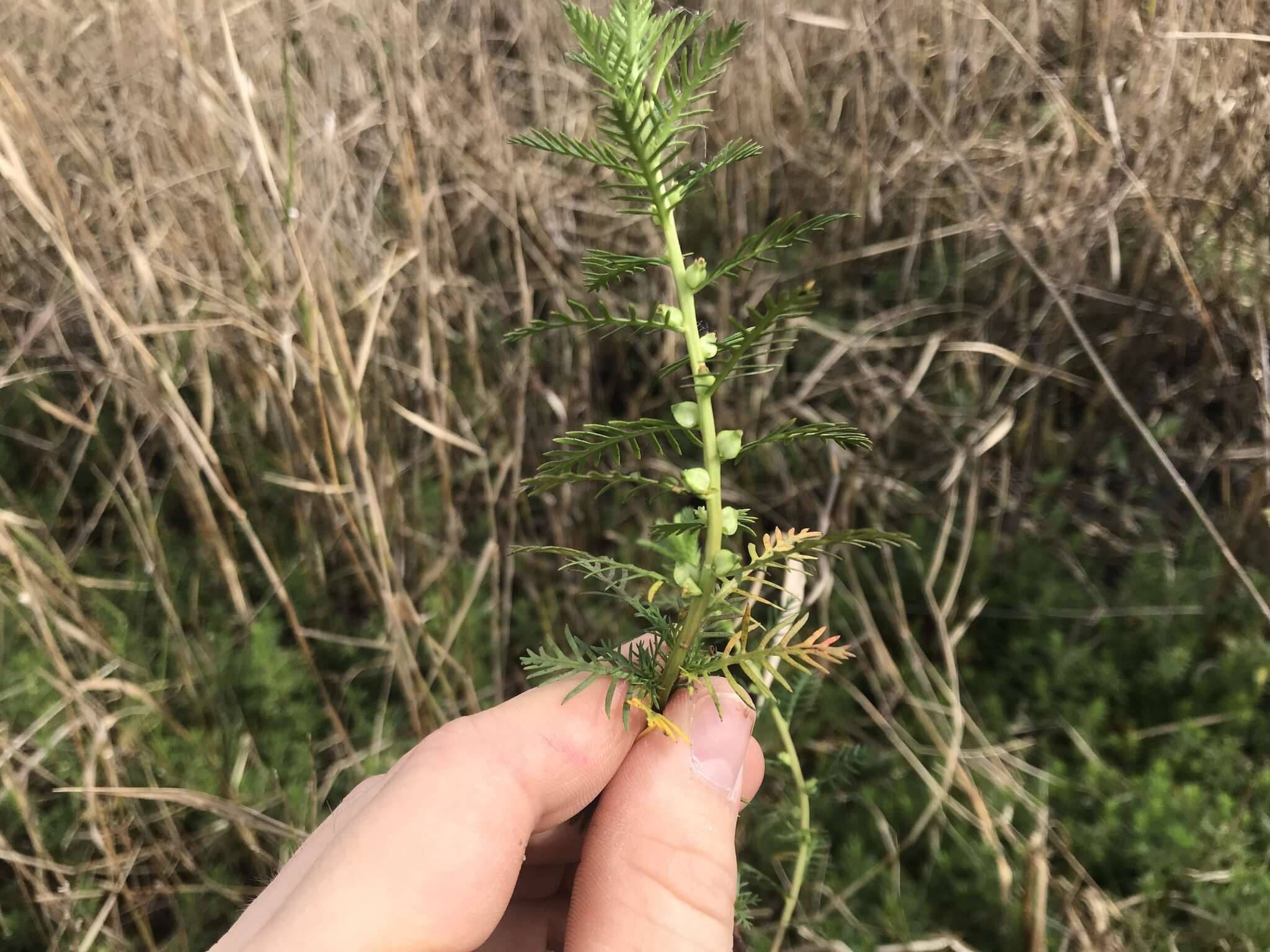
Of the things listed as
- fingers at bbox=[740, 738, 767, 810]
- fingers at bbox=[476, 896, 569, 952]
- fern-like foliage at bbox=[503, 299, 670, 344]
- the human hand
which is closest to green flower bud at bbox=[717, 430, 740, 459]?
fern-like foliage at bbox=[503, 299, 670, 344]

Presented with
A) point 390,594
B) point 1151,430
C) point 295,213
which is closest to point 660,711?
point 390,594

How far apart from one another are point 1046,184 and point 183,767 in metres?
2.28

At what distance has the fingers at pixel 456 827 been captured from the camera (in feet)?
2.46

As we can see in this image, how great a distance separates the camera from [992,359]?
Result: 192 centimetres

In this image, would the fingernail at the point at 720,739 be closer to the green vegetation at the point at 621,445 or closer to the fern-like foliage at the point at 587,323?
the green vegetation at the point at 621,445

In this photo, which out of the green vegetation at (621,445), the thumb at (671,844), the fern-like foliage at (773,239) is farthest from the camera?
the green vegetation at (621,445)

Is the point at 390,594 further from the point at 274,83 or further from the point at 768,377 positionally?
the point at 274,83

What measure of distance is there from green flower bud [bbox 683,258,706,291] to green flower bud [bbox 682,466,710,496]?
15 centimetres

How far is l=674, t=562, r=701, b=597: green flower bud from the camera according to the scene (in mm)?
756

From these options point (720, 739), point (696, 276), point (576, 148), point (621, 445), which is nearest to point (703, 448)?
point (696, 276)

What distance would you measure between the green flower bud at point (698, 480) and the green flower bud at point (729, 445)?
24 millimetres

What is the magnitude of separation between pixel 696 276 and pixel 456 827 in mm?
602

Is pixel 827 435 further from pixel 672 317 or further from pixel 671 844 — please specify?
pixel 671 844

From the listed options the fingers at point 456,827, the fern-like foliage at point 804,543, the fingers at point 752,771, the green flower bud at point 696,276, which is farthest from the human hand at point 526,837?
the green flower bud at point 696,276
